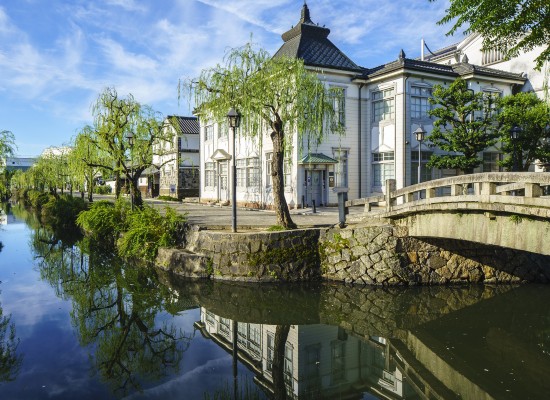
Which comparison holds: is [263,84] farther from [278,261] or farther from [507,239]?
[507,239]

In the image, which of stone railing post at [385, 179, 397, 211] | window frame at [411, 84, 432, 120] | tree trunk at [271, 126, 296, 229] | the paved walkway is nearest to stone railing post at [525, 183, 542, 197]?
stone railing post at [385, 179, 397, 211]

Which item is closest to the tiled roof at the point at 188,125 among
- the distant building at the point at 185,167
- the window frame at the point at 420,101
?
the distant building at the point at 185,167

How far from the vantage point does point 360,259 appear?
37.9 ft

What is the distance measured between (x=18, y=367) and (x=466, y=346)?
720 cm

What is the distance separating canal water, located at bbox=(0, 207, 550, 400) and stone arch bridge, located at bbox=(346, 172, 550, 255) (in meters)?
1.65

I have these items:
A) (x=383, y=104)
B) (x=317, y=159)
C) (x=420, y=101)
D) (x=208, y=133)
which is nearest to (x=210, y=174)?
(x=208, y=133)

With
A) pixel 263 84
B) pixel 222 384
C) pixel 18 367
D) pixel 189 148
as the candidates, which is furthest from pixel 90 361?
pixel 189 148

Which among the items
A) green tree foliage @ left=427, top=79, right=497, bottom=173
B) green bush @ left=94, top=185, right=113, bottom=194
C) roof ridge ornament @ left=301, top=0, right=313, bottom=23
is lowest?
green bush @ left=94, top=185, right=113, bottom=194

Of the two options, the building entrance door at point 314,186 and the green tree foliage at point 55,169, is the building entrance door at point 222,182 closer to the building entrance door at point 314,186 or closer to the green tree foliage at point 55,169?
the building entrance door at point 314,186

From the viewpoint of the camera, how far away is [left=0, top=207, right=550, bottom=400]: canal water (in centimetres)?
632

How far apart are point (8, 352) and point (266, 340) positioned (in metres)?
4.29

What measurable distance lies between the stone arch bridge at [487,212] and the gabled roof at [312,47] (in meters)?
11.4

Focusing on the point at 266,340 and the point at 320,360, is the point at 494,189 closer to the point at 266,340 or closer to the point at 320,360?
the point at 320,360

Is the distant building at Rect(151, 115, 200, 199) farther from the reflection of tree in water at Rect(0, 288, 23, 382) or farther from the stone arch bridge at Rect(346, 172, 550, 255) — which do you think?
the reflection of tree in water at Rect(0, 288, 23, 382)
